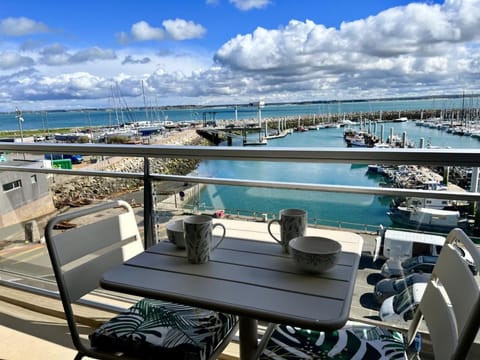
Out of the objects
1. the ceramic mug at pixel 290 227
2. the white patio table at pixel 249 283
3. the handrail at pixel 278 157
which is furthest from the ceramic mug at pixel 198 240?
the handrail at pixel 278 157

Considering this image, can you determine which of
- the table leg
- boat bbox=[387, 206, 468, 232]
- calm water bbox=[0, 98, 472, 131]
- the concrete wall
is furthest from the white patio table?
calm water bbox=[0, 98, 472, 131]

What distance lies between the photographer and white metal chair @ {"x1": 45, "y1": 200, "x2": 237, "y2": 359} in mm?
1280

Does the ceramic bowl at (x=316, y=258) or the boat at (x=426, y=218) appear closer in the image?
the ceramic bowl at (x=316, y=258)

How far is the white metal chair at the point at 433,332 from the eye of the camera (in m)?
0.91

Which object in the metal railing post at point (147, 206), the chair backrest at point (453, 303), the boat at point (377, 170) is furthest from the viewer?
the metal railing post at point (147, 206)

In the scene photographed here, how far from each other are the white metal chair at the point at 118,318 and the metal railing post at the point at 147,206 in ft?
1.72

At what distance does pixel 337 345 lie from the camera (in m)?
1.31

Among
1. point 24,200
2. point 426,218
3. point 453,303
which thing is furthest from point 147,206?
point 453,303

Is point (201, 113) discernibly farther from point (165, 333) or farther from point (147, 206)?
point (165, 333)

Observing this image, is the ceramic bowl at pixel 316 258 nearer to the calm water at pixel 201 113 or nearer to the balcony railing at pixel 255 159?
the balcony railing at pixel 255 159

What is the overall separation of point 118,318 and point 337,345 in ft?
2.93

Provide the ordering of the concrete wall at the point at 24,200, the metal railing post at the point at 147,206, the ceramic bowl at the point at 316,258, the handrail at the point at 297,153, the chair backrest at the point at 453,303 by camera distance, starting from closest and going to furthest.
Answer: the chair backrest at the point at 453,303 → the ceramic bowl at the point at 316,258 → the handrail at the point at 297,153 → the metal railing post at the point at 147,206 → the concrete wall at the point at 24,200

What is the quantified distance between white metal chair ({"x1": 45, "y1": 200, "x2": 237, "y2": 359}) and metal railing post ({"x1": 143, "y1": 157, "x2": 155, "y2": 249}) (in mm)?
523

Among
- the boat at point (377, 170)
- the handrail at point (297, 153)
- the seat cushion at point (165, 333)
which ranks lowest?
the seat cushion at point (165, 333)
